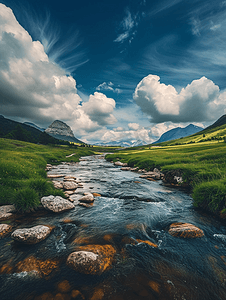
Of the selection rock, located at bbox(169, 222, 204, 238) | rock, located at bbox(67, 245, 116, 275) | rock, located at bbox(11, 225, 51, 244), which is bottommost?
rock, located at bbox(169, 222, 204, 238)

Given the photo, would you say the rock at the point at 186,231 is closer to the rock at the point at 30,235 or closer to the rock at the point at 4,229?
the rock at the point at 30,235

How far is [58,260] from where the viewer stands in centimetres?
602

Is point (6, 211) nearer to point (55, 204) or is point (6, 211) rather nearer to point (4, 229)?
point (4, 229)

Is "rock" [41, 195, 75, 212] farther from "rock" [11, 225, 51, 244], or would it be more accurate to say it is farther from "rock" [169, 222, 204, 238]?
"rock" [169, 222, 204, 238]

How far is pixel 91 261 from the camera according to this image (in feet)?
18.6

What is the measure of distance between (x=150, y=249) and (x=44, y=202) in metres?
8.48

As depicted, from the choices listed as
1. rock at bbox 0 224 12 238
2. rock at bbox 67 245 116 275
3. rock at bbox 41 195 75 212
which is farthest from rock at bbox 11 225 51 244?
rock at bbox 41 195 75 212

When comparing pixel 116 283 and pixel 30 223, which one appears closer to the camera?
pixel 116 283

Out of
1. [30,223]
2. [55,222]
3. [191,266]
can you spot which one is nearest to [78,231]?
[55,222]

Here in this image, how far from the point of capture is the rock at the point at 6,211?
8.84 m

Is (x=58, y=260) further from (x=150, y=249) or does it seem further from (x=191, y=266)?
(x=191, y=266)

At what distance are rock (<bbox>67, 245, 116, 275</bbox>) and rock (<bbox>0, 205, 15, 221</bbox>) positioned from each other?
19.8 ft

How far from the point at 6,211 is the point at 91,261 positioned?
25.2ft

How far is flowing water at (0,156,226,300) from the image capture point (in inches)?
187
